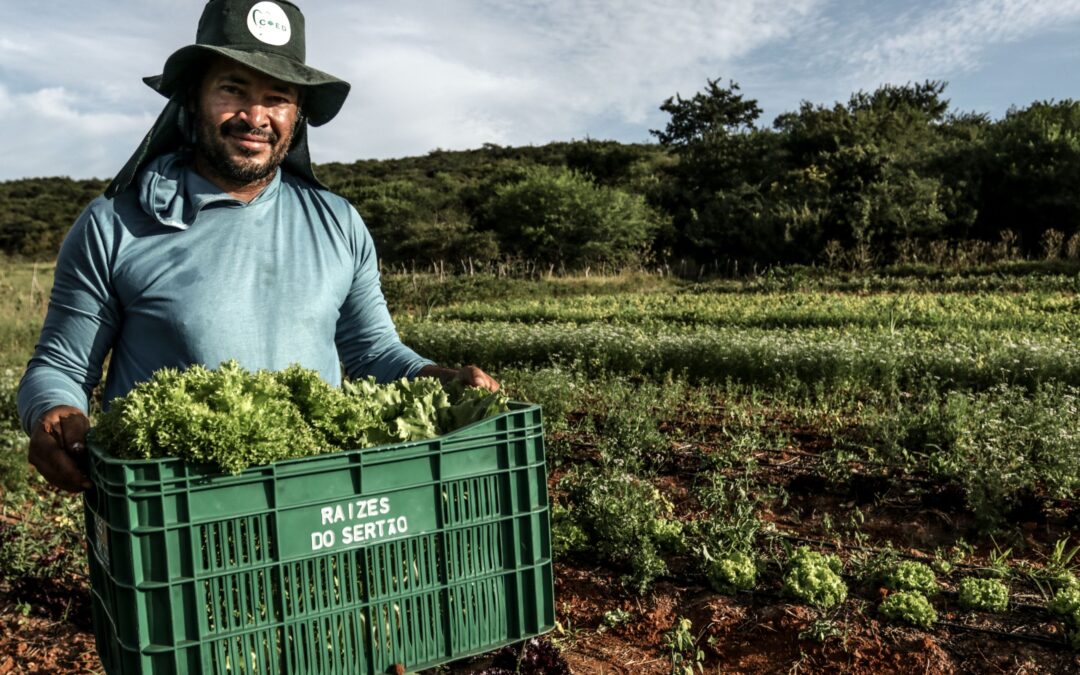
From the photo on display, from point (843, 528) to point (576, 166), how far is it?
37.9 m

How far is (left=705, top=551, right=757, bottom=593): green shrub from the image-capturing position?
362cm

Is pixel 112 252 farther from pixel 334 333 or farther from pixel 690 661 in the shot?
pixel 690 661

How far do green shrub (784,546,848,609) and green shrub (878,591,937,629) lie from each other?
0.17 m

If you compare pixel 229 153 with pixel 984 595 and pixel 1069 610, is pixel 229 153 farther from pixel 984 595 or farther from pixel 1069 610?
pixel 1069 610

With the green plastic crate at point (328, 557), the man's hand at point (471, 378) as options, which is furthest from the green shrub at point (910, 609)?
the man's hand at point (471, 378)

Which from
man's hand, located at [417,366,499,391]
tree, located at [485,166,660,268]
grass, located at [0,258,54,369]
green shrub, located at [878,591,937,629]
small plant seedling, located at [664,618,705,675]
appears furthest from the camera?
tree, located at [485,166,660,268]

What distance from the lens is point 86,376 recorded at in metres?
2.37

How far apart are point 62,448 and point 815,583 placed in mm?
2746

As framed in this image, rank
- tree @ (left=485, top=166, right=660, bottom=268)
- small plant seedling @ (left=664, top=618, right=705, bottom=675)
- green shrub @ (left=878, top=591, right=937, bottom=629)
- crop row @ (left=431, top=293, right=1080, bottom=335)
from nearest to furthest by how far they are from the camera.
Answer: small plant seedling @ (left=664, top=618, right=705, bottom=675), green shrub @ (left=878, top=591, right=937, bottom=629), crop row @ (left=431, top=293, right=1080, bottom=335), tree @ (left=485, top=166, right=660, bottom=268)

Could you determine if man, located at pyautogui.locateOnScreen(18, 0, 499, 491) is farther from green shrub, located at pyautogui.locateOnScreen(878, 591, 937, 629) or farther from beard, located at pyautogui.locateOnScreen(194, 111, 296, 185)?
green shrub, located at pyautogui.locateOnScreen(878, 591, 937, 629)

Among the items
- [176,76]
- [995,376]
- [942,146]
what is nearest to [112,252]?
[176,76]

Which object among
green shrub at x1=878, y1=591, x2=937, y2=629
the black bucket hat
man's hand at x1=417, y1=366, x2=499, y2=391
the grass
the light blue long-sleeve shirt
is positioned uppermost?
the black bucket hat

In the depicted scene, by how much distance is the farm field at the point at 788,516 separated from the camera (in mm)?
3344

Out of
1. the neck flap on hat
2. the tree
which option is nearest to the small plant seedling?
the neck flap on hat
